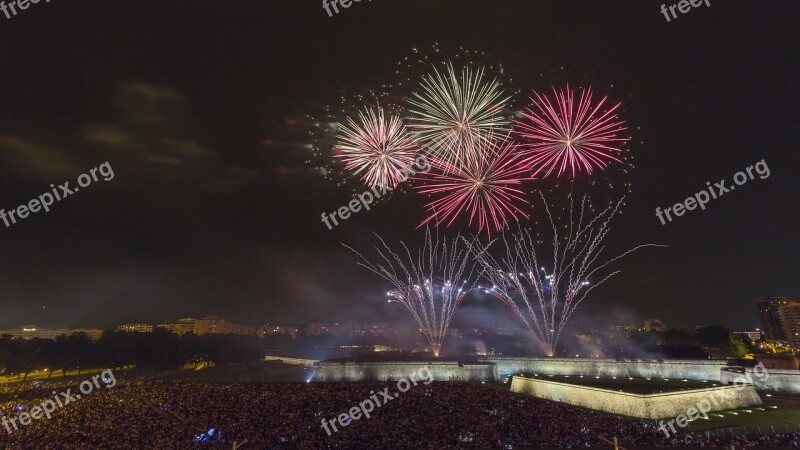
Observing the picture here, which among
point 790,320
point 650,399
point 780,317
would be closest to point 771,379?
point 650,399

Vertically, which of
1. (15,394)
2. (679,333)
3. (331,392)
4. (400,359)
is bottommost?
(15,394)

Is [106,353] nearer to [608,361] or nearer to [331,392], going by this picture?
[331,392]

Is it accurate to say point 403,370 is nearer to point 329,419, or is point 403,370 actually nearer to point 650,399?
point 329,419

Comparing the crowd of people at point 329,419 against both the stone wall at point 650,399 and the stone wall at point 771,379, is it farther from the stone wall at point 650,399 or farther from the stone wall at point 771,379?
the stone wall at point 771,379

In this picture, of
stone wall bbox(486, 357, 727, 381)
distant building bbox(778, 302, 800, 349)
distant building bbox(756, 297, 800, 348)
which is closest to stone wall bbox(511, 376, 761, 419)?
stone wall bbox(486, 357, 727, 381)

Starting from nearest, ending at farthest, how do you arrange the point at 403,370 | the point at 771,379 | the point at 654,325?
1. the point at 771,379
2. the point at 403,370
3. the point at 654,325

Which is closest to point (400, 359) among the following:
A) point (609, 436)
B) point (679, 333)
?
point (609, 436)
